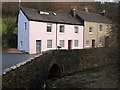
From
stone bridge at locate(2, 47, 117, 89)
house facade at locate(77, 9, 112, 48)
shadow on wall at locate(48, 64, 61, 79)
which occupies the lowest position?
shadow on wall at locate(48, 64, 61, 79)

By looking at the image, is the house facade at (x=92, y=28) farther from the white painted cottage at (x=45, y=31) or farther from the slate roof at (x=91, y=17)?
the white painted cottage at (x=45, y=31)

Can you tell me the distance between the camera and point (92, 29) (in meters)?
35.5

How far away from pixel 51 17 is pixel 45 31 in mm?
2891

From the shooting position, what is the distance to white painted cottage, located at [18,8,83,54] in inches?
1070

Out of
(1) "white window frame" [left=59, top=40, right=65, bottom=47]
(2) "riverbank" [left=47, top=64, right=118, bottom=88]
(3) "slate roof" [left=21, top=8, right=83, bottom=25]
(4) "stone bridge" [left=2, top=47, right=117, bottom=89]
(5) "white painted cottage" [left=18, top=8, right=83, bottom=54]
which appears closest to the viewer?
(4) "stone bridge" [left=2, top=47, right=117, bottom=89]

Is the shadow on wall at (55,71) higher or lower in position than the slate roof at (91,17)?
lower

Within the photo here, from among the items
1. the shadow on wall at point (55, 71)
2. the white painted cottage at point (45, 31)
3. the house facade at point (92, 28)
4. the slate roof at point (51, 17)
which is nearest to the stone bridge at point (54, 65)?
the shadow on wall at point (55, 71)

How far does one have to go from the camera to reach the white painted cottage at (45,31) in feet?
89.1

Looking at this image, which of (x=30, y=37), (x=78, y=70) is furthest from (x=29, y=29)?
(x=78, y=70)

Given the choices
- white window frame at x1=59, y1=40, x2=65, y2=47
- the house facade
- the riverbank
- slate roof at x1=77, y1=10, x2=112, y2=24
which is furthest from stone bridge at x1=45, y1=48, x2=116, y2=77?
slate roof at x1=77, y1=10, x2=112, y2=24

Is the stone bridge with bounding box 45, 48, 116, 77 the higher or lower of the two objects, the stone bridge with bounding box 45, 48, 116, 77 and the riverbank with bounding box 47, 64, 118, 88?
the higher

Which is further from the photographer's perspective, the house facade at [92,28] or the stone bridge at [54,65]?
the house facade at [92,28]

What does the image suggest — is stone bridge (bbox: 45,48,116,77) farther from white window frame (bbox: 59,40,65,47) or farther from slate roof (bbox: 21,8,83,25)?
slate roof (bbox: 21,8,83,25)

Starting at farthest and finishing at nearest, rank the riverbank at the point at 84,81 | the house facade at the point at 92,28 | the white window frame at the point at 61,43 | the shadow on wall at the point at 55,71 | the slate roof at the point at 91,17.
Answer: the slate roof at the point at 91,17 < the house facade at the point at 92,28 < the white window frame at the point at 61,43 < the shadow on wall at the point at 55,71 < the riverbank at the point at 84,81
